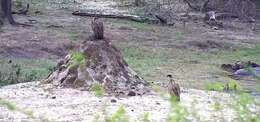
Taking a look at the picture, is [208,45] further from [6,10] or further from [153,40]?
[6,10]

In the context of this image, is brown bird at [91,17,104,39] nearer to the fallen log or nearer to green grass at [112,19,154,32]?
green grass at [112,19,154,32]

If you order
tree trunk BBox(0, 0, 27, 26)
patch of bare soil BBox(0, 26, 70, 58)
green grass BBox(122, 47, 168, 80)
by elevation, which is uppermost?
tree trunk BBox(0, 0, 27, 26)

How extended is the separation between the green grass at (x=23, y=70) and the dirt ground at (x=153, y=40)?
807mm

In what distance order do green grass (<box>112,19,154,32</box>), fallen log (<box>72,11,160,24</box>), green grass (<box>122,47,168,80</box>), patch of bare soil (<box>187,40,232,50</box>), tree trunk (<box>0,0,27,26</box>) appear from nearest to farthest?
green grass (<box>122,47,168,80</box>)
patch of bare soil (<box>187,40,232,50</box>)
tree trunk (<box>0,0,27,26</box>)
green grass (<box>112,19,154,32</box>)
fallen log (<box>72,11,160,24</box>)

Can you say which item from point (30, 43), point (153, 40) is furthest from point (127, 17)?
point (30, 43)

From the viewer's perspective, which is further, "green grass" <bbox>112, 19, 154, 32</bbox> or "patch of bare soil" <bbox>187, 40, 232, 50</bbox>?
"green grass" <bbox>112, 19, 154, 32</bbox>

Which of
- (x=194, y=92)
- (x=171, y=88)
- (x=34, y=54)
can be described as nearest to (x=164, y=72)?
(x=34, y=54)

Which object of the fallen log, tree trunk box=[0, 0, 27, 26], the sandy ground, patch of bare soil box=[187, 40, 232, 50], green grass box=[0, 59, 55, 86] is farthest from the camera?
the fallen log

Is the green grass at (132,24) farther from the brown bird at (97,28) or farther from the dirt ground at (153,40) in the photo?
the brown bird at (97,28)

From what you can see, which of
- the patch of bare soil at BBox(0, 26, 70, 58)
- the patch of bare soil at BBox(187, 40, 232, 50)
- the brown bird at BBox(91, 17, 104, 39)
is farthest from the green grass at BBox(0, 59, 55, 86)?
the patch of bare soil at BBox(187, 40, 232, 50)

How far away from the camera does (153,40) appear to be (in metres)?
19.3

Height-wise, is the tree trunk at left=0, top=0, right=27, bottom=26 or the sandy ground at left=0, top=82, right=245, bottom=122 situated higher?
the sandy ground at left=0, top=82, right=245, bottom=122

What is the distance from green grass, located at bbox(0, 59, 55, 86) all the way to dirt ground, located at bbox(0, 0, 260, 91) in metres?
0.81

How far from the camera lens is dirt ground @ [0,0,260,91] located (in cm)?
1541
